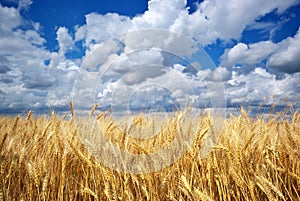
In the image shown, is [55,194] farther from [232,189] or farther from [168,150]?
[232,189]

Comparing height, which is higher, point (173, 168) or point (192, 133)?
point (192, 133)

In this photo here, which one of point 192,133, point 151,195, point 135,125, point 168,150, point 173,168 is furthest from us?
point 135,125

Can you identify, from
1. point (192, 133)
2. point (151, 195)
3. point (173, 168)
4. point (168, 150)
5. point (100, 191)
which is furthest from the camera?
point (192, 133)

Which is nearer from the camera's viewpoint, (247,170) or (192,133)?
(247,170)

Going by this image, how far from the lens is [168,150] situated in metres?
2.39

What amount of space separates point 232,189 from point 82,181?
1217 mm

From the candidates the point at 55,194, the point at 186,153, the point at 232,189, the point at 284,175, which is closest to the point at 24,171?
the point at 55,194

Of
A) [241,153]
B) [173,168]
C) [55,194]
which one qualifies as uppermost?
[241,153]

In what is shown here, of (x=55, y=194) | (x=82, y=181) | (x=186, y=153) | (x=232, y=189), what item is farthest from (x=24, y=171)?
(x=232, y=189)

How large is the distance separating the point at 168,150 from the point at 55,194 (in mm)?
1003

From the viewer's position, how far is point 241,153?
208cm

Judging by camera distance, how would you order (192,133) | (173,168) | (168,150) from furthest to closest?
(192,133) < (168,150) < (173,168)

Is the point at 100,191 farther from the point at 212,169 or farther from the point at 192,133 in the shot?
the point at 192,133

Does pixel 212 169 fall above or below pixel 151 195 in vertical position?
above
